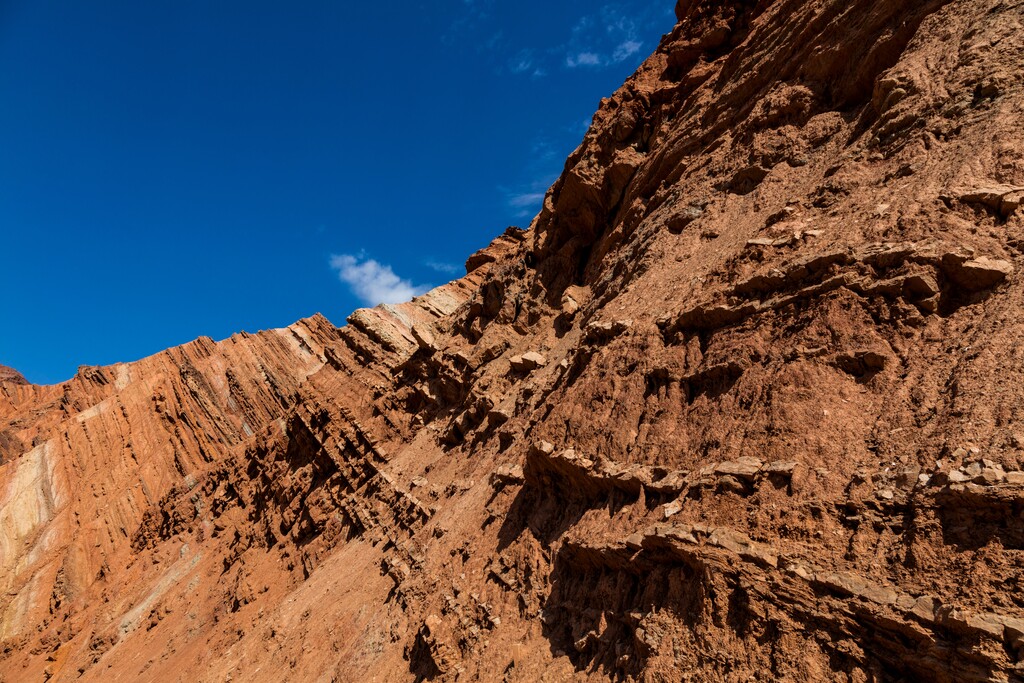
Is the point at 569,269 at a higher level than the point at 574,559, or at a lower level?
higher

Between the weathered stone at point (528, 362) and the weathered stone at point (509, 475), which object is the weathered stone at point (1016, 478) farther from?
the weathered stone at point (528, 362)

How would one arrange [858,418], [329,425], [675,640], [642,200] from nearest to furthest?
1. [675,640]
2. [858,418]
3. [642,200]
4. [329,425]

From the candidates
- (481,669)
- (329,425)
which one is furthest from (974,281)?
(329,425)

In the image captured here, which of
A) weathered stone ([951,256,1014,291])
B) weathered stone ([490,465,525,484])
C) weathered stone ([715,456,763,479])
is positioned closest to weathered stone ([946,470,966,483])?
weathered stone ([715,456,763,479])

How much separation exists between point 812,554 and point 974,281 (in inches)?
158

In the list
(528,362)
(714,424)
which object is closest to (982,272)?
(714,424)

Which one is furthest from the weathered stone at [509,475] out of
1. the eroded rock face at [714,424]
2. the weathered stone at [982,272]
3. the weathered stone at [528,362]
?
the weathered stone at [982,272]

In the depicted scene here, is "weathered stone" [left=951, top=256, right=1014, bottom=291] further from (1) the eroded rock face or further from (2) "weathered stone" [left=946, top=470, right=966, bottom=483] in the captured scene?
(2) "weathered stone" [left=946, top=470, right=966, bottom=483]

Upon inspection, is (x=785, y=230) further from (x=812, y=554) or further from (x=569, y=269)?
(x=569, y=269)

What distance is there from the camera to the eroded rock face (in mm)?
5270

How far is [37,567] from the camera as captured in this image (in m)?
29.3

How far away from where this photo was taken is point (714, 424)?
780cm

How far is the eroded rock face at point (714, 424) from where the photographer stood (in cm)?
527

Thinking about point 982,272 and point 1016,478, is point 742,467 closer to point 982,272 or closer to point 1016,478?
point 1016,478
